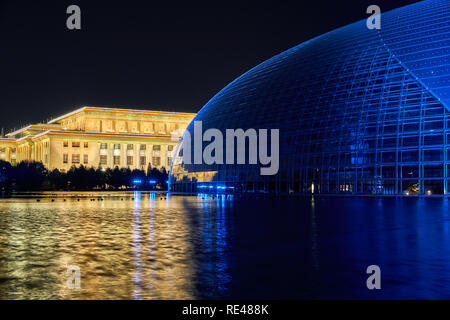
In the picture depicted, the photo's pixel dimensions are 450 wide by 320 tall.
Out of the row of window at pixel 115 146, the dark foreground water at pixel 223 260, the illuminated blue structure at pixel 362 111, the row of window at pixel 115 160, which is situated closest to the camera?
the dark foreground water at pixel 223 260

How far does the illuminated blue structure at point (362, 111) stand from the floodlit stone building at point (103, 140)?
8705 cm

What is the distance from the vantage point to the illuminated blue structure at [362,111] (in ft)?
156

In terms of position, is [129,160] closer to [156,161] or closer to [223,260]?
[156,161]

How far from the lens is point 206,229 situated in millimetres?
20281

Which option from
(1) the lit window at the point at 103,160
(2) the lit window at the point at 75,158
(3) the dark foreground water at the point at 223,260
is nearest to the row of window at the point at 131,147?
(1) the lit window at the point at 103,160

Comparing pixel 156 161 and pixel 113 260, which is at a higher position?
pixel 156 161

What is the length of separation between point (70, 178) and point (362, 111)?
2993 inches

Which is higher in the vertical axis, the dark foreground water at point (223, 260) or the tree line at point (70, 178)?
the tree line at point (70, 178)

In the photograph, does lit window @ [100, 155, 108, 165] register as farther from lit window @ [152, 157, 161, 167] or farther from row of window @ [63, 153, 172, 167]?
lit window @ [152, 157, 161, 167]

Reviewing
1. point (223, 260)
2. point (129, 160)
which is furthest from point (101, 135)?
point (223, 260)

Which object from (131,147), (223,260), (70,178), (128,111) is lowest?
(223,260)

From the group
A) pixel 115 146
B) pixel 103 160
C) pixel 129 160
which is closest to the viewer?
pixel 103 160

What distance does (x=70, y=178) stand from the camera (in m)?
111

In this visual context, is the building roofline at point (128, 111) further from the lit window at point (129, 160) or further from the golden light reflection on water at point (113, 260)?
the golden light reflection on water at point (113, 260)
